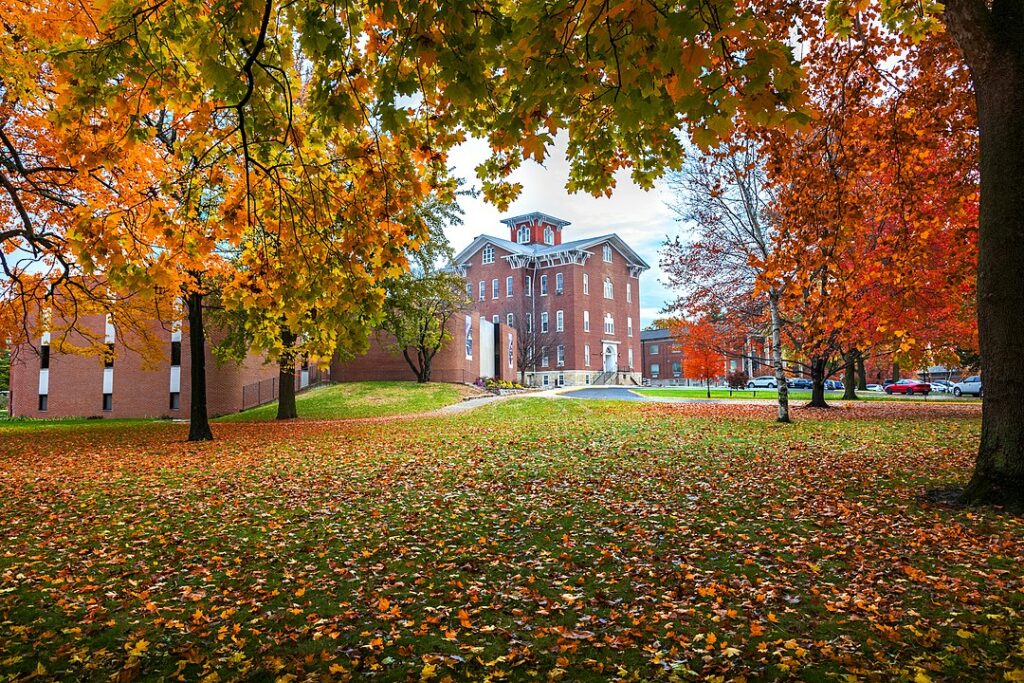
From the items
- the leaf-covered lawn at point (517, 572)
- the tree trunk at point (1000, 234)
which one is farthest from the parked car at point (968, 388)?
the tree trunk at point (1000, 234)

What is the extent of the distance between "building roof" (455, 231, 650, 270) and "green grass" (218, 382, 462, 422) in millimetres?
22546

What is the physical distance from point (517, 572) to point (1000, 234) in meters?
6.30

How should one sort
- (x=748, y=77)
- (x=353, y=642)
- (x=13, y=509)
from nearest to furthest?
(x=748, y=77) < (x=353, y=642) < (x=13, y=509)

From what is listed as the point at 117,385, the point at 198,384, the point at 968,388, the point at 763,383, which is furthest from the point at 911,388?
the point at 117,385

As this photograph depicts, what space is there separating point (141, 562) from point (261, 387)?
3092cm

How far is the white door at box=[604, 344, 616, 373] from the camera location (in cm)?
5866

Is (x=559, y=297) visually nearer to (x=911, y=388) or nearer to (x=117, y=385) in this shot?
(x=911, y=388)

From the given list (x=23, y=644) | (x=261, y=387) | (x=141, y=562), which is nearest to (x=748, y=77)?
(x=23, y=644)

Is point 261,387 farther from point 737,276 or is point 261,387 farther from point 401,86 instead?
point 401,86

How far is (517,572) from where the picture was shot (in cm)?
516

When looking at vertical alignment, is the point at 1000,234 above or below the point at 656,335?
below

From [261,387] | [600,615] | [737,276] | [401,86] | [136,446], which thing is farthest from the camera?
[261,387]

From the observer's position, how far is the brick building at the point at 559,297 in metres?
55.1

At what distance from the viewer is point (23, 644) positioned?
3914mm
